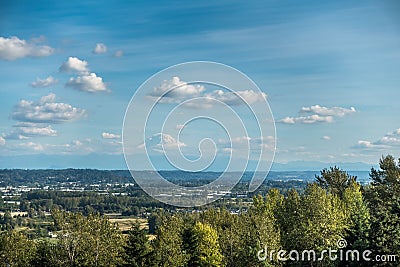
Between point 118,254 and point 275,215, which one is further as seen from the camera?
point 275,215

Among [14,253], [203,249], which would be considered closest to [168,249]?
[203,249]

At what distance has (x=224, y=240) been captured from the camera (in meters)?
46.7

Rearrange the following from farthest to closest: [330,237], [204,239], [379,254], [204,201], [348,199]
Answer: [204,201], [348,199], [204,239], [330,237], [379,254]

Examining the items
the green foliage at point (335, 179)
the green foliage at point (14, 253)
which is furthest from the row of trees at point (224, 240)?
the green foliage at point (335, 179)

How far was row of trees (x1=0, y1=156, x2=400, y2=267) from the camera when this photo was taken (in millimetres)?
39531

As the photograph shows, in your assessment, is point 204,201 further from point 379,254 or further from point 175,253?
point 379,254

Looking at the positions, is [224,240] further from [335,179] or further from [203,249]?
[335,179]

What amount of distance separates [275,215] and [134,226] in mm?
15642

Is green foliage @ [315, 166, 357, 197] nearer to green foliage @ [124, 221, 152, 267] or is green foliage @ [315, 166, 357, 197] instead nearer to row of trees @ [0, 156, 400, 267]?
row of trees @ [0, 156, 400, 267]

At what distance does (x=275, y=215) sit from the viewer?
162 feet

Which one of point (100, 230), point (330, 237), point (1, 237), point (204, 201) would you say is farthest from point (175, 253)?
point (204, 201)

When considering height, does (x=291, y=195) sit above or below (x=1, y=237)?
above

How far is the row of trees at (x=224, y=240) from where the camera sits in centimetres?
3953

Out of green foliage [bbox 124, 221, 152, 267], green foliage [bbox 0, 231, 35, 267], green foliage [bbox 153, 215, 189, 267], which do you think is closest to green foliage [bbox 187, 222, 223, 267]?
green foliage [bbox 153, 215, 189, 267]
